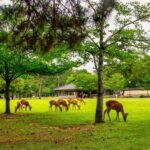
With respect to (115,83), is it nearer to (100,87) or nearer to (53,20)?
(100,87)

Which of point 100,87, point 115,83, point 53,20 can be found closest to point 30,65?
point 100,87

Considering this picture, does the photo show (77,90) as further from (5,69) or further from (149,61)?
(149,61)

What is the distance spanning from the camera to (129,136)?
707 inches

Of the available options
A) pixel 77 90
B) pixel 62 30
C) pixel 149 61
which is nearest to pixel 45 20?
pixel 62 30

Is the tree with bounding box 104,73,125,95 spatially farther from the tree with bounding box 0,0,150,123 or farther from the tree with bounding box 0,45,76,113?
the tree with bounding box 0,0,150,123

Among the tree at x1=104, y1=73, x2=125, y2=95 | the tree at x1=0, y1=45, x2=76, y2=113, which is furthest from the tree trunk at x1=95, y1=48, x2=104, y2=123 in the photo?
the tree at x1=104, y1=73, x2=125, y2=95

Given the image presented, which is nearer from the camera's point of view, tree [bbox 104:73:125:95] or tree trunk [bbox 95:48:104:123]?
tree trunk [bbox 95:48:104:123]

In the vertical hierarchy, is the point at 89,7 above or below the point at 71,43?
above

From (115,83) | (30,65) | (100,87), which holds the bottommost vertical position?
(100,87)

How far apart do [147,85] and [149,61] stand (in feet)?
273

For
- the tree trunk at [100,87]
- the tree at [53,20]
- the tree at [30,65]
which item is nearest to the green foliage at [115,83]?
the tree at [30,65]

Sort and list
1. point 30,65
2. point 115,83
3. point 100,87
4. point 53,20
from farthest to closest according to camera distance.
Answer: point 115,83 < point 30,65 < point 100,87 < point 53,20

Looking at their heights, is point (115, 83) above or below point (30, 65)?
above

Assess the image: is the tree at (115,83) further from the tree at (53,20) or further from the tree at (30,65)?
the tree at (53,20)
